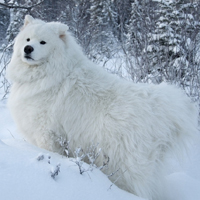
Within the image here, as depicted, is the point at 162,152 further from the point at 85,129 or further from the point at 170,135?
the point at 85,129

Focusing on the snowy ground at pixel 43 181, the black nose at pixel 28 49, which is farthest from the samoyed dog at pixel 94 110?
the snowy ground at pixel 43 181

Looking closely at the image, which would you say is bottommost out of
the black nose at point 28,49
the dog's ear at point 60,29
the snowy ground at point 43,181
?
the snowy ground at point 43,181

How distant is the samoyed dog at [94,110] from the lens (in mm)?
2457

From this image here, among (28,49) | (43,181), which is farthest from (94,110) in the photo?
(43,181)

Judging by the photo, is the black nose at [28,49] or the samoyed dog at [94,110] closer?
the samoyed dog at [94,110]

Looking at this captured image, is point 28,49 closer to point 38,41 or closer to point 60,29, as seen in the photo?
point 38,41

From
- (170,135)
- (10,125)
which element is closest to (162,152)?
(170,135)

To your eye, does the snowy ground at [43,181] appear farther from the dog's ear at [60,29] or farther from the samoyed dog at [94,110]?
the dog's ear at [60,29]

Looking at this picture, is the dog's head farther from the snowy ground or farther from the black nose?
the snowy ground

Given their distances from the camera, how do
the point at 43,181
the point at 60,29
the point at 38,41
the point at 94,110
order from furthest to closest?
the point at 60,29
the point at 38,41
the point at 94,110
the point at 43,181

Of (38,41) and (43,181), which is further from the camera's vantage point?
(38,41)

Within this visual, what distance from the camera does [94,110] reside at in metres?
2.58

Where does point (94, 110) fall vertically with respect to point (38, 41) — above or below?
below

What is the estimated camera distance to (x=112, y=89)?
2.67 meters
